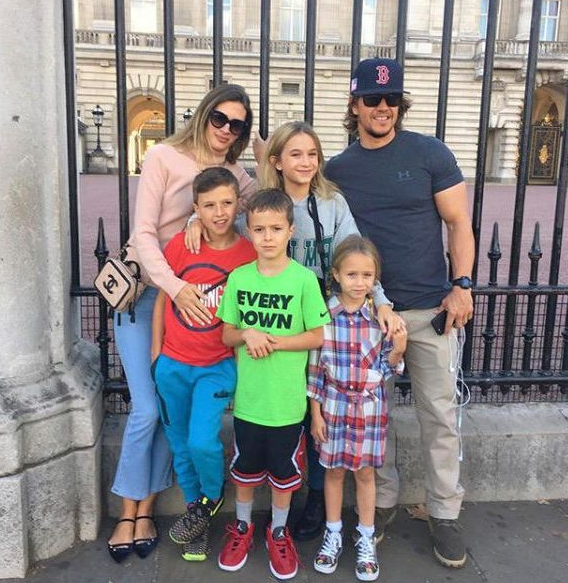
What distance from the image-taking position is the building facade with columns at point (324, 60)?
27797 millimetres

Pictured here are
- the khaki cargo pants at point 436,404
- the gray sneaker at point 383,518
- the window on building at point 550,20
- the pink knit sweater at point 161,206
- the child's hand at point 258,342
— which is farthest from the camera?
the window on building at point 550,20

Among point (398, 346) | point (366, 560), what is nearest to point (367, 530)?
point (366, 560)

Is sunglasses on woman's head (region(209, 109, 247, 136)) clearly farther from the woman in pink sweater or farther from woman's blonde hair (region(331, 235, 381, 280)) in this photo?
woman's blonde hair (region(331, 235, 381, 280))

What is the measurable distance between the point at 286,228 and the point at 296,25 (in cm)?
3538

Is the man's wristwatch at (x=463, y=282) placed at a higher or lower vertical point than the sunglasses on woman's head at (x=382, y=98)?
lower

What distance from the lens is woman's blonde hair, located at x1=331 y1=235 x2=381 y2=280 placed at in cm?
248

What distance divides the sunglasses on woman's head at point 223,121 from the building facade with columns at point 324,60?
2202 cm

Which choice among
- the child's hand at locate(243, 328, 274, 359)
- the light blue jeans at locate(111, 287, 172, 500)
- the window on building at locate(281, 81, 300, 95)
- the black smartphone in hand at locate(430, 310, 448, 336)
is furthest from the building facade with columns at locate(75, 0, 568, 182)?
the child's hand at locate(243, 328, 274, 359)

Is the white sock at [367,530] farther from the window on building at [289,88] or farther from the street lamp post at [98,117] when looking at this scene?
the street lamp post at [98,117]

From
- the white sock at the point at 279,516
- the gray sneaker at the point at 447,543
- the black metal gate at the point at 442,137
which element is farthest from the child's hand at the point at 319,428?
the black metal gate at the point at 442,137

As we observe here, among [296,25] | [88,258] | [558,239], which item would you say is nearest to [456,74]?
[296,25]

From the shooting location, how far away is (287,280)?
247 cm

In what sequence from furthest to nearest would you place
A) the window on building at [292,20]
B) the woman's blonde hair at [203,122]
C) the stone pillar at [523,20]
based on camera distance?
the stone pillar at [523,20]
the window on building at [292,20]
the woman's blonde hair at [203,122]

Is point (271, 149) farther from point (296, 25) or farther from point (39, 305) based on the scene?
point (296, 25)
